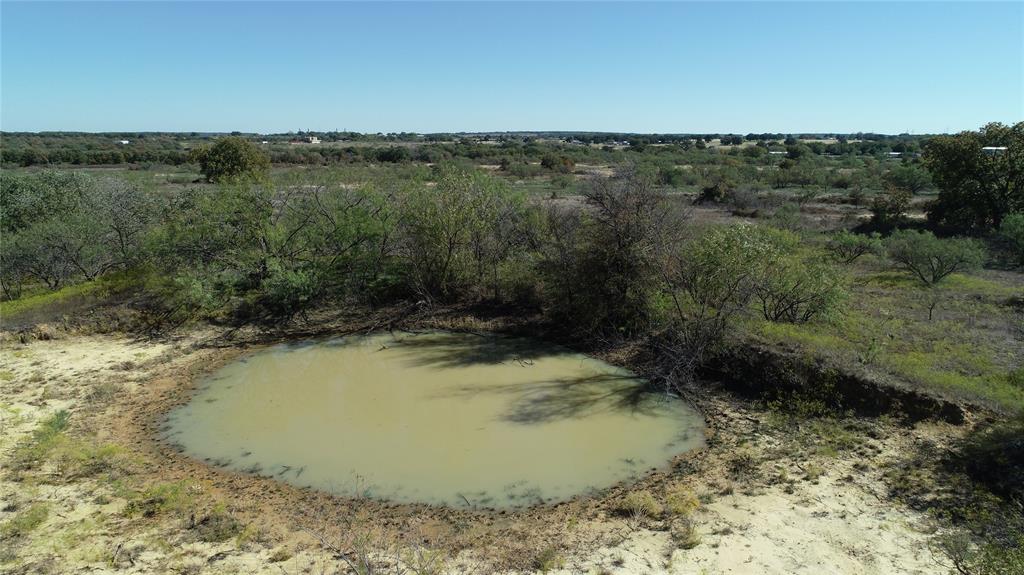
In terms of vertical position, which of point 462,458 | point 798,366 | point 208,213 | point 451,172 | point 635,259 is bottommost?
point 462,458

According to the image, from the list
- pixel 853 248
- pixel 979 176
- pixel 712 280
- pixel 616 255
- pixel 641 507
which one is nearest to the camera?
pixel 641 507

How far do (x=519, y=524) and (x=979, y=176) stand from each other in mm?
27869

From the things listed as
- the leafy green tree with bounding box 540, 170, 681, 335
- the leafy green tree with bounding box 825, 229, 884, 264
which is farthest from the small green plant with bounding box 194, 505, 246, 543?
the leafy green tree with bounding box 825, 229, 884, 264

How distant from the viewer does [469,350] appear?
46.9 ft

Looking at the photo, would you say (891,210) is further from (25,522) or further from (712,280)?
(25,522)

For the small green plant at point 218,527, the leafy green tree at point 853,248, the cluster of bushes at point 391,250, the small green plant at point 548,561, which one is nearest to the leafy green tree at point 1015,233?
the leafy green tree at point 853,248

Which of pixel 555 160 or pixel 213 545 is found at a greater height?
pixel 555 160

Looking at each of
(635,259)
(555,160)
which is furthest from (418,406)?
(555,160)

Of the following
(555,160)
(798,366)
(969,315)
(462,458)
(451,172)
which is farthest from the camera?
(555,160)

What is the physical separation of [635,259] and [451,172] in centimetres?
675

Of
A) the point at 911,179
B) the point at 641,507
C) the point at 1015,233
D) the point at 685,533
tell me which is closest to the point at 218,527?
the point at 641,507

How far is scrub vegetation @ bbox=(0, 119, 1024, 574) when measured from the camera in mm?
8648

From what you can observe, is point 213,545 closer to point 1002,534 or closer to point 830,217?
point 1002,534

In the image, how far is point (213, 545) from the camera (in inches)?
273
